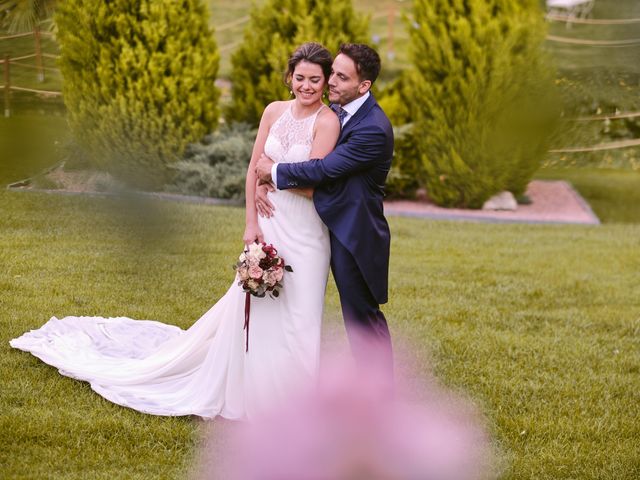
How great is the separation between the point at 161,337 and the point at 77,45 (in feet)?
12.8

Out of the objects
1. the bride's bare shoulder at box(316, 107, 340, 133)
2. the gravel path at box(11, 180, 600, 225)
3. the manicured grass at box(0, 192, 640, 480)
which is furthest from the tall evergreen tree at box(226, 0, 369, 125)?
the bride's bare shoulder at box(316, 107, 340, 133)

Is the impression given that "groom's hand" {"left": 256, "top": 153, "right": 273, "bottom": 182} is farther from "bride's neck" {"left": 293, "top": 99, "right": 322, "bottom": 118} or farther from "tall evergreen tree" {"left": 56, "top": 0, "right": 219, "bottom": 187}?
"tall evergreen tree" {"left": 56, "top": 0, "right": 219, "bottom": 187}

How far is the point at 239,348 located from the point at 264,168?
2.73ft

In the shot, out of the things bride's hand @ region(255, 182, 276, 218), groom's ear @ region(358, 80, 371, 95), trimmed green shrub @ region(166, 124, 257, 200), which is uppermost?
groom's ear @ region(358, 80, 371, 95)

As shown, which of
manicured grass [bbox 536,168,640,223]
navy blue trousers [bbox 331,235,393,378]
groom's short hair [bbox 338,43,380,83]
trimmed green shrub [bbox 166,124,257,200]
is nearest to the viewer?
manicured grass [bbox 536,168,640,223]

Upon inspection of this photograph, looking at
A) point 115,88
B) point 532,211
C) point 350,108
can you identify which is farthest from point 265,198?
point 532,211

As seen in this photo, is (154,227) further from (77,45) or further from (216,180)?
(216,180)

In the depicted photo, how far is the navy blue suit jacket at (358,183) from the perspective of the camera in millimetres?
3562

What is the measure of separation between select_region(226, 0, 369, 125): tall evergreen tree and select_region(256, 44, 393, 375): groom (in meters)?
6.51

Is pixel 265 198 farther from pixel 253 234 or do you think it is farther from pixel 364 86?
pixel 364 86

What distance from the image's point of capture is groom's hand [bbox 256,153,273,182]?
3709 millimetres

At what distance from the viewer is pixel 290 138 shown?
3738 mm

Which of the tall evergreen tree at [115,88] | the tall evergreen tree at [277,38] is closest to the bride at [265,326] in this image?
the tall evergreen tree at [115,88]

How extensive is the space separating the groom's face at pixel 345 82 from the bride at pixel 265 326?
0.07m
